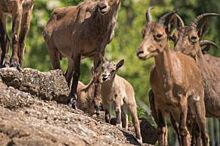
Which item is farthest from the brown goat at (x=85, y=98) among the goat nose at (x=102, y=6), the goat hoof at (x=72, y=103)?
the goat nose at (x=102, y=6)

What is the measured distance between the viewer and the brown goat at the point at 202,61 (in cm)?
1936

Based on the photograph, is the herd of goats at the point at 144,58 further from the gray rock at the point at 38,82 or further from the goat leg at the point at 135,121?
the gray rock at the point at 38,82

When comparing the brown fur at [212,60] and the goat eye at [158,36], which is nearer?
the goat eye at [158,36]

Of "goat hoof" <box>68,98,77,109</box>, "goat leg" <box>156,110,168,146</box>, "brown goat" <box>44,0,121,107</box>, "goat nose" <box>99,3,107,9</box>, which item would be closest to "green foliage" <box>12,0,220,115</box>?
"brown goat" <box>44,0,121,107</box>

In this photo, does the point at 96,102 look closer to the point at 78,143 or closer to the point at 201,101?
the point at 201,101

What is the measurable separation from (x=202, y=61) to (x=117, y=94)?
2.63 metres

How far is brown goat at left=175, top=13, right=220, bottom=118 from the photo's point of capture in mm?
19359

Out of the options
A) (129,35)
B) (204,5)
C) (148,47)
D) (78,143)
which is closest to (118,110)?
(148,47)

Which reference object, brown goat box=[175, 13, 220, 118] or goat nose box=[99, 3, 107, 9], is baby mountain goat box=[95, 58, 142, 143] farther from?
goat nose box=[99, 3, 107, 9]

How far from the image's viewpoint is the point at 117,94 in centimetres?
2162

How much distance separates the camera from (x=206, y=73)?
1972 centimetres

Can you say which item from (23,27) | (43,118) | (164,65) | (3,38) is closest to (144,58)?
(164,65)

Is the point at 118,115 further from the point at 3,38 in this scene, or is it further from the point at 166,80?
the point at 166,80

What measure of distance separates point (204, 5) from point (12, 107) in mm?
43927
